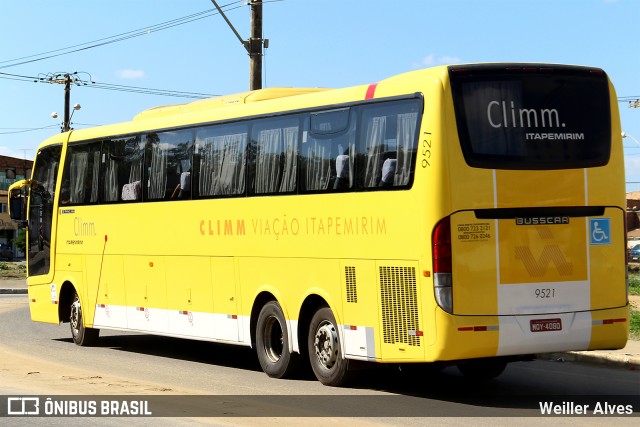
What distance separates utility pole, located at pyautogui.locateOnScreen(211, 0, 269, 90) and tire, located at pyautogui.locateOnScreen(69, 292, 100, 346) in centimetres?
764

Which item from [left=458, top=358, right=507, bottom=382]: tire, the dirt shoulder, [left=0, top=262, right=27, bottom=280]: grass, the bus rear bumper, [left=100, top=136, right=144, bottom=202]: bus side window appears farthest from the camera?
[left=0, top=262, right=27, bottom=280]: grass

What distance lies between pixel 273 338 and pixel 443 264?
421 centimetres

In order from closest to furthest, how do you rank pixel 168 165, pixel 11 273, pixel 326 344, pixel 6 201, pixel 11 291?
pixel 326 344, pixel 168 165, pixel 11 291, pixel 11 273, pixel 6 201

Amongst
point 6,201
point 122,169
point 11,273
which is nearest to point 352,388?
point 122,169

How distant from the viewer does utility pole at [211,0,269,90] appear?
89.8 ft

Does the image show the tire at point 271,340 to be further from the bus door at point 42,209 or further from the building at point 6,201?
the building at point 6,201

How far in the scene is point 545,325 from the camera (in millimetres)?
13070

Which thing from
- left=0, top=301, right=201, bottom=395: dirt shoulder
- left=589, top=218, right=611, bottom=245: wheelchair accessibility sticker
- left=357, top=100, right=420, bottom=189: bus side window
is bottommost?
left=0, top=301, right=201, bottom=395: dirt shoulder

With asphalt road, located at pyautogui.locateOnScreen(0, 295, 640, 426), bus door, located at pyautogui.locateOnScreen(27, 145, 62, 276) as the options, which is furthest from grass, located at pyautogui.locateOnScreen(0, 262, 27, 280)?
asphalt road, located at pyautogui.locateOnScreen(0, 295, 640, 426)

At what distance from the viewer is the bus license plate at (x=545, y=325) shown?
1301cm

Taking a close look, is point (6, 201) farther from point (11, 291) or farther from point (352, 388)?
point (352, 388)

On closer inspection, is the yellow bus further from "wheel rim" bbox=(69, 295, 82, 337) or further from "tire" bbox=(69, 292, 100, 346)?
"wheel rim" bbox=(69, 295, 82, 337)

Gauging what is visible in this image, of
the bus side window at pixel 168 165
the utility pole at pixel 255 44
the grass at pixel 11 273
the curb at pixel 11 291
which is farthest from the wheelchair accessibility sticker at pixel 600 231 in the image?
the grass at pixel 11 273

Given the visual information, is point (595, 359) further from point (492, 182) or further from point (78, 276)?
point (78, 276)
